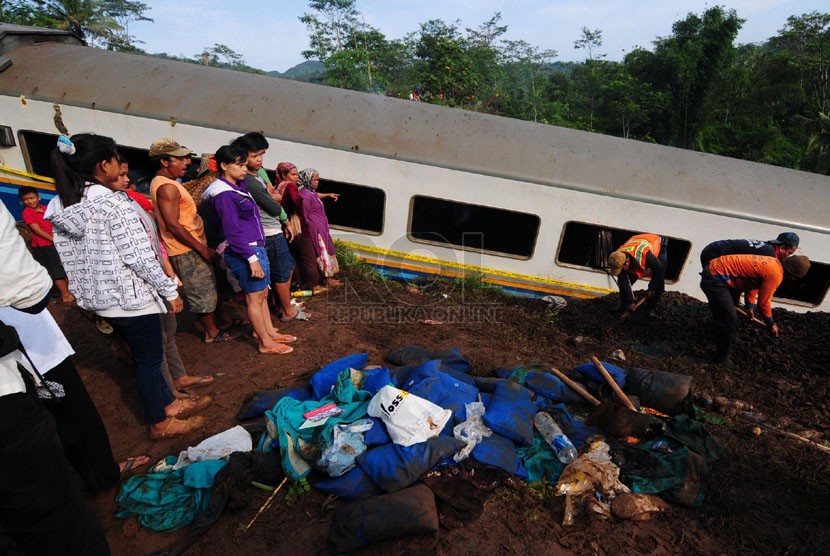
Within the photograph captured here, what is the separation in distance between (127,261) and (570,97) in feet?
102

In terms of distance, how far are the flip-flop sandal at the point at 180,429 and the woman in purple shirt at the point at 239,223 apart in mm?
1062

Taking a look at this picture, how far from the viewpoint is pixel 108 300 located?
2.65 meters

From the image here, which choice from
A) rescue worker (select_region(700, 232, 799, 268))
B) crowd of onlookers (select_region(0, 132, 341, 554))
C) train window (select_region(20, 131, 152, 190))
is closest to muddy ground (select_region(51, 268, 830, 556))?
crowd of onlookers (select_region(0, 132, 341, 554))

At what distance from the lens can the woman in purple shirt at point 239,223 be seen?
3.62m

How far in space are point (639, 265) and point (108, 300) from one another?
218 inches

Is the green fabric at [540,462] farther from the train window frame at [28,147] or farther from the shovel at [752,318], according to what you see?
the train window frame at [28,147]

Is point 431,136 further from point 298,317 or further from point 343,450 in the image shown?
point 343,450

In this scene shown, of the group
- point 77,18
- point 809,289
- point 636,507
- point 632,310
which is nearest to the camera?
point 636,507

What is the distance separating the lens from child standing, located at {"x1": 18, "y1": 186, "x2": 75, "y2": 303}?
532 cm

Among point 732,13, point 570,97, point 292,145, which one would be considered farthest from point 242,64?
point 292,145

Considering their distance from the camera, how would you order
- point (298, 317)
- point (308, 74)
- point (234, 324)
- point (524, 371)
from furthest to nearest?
point (308, 74) → point (298, 317) → point (234, 324) → point (524, 371)

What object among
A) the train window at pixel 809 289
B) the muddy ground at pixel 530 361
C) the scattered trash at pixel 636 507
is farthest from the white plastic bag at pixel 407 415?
the train window at pixel 809 289

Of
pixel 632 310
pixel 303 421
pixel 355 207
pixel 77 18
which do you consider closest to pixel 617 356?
pixel 632 310

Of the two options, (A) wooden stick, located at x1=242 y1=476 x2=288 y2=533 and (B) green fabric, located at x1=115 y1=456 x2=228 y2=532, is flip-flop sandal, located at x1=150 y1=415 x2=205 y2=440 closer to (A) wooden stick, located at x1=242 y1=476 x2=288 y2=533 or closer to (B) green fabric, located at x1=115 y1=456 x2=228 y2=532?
(B) green fabric, located at x1=115 y1=456 x2=228 y2=532
